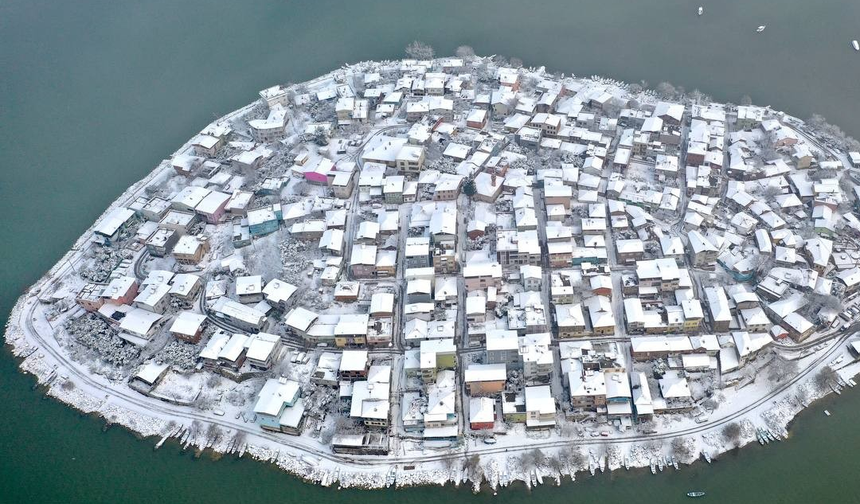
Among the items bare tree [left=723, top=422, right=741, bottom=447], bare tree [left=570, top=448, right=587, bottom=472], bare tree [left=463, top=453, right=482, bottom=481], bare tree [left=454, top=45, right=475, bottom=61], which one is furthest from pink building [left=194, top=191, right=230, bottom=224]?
bare tree [left=723, top=422, right=741, bottom=447]

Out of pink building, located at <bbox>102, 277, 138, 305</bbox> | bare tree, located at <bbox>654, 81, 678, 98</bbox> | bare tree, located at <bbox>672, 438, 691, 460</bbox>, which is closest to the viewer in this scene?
bare tree, located at <bbox>672, 438, 691, 460</bbox>

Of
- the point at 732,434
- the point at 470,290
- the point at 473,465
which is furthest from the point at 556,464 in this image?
the point at 470,290

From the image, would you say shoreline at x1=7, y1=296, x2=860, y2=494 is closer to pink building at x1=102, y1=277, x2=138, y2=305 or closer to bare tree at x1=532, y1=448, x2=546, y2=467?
bare tree at x1=532, y1=448, x2=546, y2=467

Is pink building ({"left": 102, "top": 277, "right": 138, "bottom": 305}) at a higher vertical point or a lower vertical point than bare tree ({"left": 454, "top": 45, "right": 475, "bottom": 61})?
lower

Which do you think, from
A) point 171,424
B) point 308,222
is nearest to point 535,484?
point 171,424

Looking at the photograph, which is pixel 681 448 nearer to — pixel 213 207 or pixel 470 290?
pixel 470 290

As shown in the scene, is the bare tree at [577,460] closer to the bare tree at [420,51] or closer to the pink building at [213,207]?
the pink building at [213,207]
